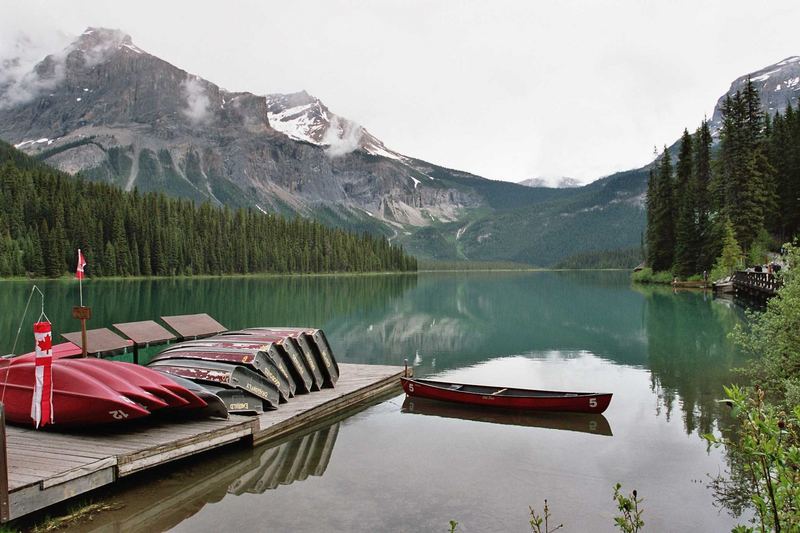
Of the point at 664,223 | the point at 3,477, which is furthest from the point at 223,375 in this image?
the point at 664,223

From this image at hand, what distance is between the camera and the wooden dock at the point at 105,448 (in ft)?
32.4

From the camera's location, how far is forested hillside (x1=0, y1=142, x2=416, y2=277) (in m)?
122

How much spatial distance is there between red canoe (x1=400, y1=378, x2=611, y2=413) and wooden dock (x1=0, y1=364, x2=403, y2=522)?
4546 millimetres

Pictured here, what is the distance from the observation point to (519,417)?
19.0 m

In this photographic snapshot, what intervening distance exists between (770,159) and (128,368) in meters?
91.4

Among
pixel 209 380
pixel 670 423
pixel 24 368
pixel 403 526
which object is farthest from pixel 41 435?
pixel 670 423

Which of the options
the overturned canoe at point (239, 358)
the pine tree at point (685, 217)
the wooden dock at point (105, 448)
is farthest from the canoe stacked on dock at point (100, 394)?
the pine tree at point (685, 217)

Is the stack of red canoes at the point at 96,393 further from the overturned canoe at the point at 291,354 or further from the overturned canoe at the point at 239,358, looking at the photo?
the overturned canoe at the point at 291,354

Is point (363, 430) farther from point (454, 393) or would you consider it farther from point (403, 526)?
point (403, 526)

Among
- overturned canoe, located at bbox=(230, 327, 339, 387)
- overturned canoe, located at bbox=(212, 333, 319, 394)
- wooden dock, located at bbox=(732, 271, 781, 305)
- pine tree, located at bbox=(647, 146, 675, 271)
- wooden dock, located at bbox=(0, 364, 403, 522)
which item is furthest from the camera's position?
pine tree, located at bbox=(647, 146, 675, 271)

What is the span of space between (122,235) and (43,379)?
133 metres

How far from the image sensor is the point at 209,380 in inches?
641

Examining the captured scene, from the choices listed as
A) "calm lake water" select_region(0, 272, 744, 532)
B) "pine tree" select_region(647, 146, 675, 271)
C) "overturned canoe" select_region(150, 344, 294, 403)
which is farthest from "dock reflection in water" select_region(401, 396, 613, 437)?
"pine tree" select_region(647, 146, 675, 271)

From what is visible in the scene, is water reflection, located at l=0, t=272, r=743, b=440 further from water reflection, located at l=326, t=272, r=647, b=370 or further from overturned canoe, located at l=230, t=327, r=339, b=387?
overturned canoe, located at l=230, t=327, r=339, b=387
